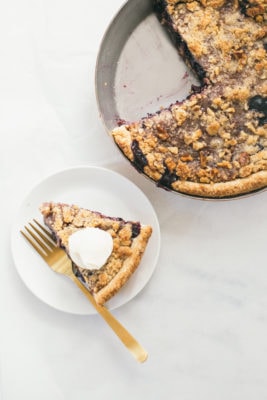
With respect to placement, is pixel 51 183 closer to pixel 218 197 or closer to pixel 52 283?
pixel 52 283

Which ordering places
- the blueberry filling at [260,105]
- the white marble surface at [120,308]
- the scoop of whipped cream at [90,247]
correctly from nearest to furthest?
the scoop of whipped cream at [90,247]
the blueberry filling at [260,105]
the white marble surface at [120,308]

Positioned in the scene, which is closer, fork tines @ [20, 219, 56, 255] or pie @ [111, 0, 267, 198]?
pie @ [111, 0, 267, 198]

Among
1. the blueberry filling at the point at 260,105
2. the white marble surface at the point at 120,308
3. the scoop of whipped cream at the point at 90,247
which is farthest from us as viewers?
the white marble surface at the point at 120,308

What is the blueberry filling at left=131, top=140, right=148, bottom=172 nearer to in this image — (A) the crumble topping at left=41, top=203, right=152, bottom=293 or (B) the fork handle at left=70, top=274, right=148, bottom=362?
(A) the crumble topping at left=41, top=203, right=152, bottom=293

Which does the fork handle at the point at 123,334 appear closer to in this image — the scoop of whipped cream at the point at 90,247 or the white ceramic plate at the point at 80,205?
the white ceramic plate at the point at 80,205

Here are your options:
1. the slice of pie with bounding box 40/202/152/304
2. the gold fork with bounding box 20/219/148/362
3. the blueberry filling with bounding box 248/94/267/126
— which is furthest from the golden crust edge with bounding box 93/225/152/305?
the blueberry filling with bounding box 248/94/267/126

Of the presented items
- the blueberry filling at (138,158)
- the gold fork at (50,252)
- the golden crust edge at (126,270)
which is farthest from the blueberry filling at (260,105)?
the gold fork at (50,252)

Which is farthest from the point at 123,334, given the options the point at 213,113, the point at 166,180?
the point at 213,113
